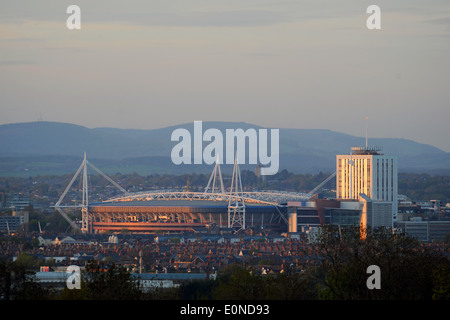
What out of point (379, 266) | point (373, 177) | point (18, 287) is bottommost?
point (18, 287)

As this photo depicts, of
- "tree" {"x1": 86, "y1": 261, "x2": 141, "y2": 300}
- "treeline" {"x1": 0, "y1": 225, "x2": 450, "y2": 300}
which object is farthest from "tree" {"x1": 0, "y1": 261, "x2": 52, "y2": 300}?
"tree" {"x1": 86, "y1": 261, "x2": 141, "y2": 300}

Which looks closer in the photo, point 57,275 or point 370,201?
point 57,275

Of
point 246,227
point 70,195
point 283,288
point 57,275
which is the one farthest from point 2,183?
point 283,288

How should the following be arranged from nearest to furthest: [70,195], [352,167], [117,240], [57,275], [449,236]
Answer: [57,275], [117,240], [449,236], [352,167], [70,195]

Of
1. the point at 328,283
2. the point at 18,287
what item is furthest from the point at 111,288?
the point at 328,283

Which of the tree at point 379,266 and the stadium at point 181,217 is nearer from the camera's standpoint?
the tree at point 379,266

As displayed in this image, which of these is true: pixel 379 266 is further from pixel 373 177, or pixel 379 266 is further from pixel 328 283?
pixel 373 177

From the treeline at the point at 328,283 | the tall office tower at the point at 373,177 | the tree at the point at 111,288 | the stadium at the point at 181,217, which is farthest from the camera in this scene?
the tall office tower at the point at 373,177

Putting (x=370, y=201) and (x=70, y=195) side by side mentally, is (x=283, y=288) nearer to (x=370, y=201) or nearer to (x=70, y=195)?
(x=370, y=201)

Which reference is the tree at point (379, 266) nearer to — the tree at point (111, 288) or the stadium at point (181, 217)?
the tree at point (111, 288)

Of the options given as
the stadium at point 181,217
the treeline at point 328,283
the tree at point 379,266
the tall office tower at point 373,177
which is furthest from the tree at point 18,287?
the tall office tower at point 373,177

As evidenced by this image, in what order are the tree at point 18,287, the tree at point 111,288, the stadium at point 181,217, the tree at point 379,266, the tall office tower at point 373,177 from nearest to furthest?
the tree at point 111,288 → the tree at point 379,266 → the tree at point 18,287 → the stadium at point 181,217 → the tall office tower at point 373,177
